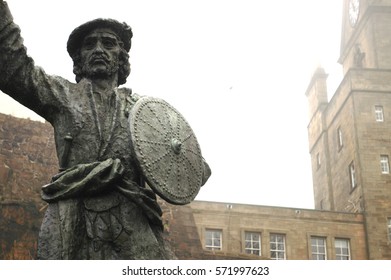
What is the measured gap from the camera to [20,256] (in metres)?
23.4

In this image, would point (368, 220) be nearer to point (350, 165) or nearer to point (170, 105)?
point (350, 165)

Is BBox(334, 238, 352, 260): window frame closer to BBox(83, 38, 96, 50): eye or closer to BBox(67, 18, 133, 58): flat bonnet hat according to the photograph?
BBox(67, 18, 133, 58): flat bonnet hat

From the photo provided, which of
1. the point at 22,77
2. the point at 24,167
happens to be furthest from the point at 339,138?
the point at 22,77

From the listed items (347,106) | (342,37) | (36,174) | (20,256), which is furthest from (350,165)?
(20,256)

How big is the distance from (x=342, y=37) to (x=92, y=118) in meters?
60.4

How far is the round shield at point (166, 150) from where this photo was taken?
16.1 ft

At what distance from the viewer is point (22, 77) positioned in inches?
193

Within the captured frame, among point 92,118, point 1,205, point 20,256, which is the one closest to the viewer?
point 92,118

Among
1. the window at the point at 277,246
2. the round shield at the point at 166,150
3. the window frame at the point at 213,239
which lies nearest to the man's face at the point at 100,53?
the round shield at the point at 166,150

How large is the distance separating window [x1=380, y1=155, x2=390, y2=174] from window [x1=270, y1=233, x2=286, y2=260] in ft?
26.8

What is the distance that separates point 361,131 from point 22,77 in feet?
150

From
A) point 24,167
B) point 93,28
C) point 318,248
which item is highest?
point 318,248

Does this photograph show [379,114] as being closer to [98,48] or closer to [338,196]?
[338,196]

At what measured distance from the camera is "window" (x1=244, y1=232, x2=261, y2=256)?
4319 centimetres
